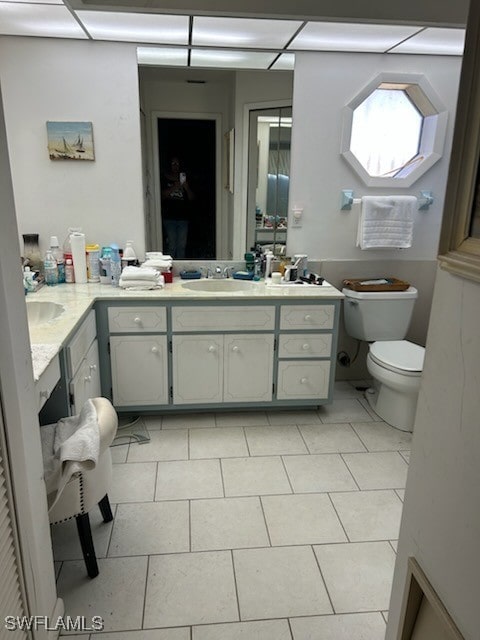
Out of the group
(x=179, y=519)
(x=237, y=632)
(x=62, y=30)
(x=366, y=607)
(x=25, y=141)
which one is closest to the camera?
(x=237, y=632)

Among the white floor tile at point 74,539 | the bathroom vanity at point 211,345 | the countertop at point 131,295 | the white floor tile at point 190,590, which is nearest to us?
the white floor tile at point 190,590

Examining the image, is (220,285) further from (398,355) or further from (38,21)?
(38,21)

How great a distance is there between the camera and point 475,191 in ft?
2.93

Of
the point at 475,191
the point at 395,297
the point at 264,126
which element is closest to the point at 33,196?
the point at 264,126

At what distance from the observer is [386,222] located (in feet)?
9.93

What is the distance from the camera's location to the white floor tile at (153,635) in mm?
1493

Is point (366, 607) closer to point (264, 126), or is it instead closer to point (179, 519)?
point (179, 519)

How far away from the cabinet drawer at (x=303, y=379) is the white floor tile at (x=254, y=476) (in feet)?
1.58

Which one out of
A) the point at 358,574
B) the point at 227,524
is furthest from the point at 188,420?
the point at 358,574

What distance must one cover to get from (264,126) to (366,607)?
2582mm

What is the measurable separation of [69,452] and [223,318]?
1.34 m

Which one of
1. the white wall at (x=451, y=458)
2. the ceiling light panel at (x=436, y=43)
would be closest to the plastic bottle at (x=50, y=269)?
the white wall at (x=451, y=458)

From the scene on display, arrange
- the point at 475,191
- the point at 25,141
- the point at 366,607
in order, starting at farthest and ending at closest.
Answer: the point at 25,141 → the point at 366,607 → the point at 475,191

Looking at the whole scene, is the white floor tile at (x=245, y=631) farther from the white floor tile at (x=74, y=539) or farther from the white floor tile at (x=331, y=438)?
the white floor tile at (x=331, y=438)
